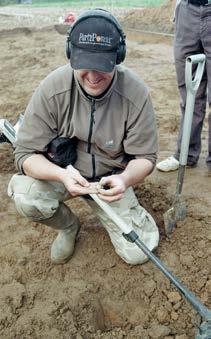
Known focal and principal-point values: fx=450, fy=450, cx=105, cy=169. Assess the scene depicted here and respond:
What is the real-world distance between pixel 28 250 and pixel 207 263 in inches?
44.0

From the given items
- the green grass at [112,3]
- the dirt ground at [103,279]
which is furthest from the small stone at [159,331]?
the green grass at [112,3]

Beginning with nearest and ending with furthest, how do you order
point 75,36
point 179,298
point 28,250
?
point 75,36 → point 179,298 → point 28,250

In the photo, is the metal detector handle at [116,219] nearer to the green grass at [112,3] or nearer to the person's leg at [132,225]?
Answer: the person's leg at [132,225]

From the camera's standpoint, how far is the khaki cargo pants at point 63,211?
8.18 ft

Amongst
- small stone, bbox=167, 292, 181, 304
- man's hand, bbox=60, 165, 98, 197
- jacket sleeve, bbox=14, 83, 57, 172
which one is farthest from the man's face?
small stone, bbox=167, 292, 181, 304

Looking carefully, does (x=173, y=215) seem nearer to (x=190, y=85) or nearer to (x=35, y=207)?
(x=190, y=85)

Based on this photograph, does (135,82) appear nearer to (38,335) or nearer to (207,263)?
(207,263)

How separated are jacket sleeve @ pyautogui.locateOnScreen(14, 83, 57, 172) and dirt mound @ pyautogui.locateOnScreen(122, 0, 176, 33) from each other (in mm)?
7636

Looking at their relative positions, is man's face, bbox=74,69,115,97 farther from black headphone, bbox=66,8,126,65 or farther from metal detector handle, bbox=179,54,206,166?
metal detector handle, bbox=179,54,206,166

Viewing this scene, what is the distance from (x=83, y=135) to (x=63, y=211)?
1.74 ft

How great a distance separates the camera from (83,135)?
2414 millimetres

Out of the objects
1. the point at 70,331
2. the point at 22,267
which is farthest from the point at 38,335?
the point at 22,267

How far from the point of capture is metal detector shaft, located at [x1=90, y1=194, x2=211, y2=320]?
2000 millimetres

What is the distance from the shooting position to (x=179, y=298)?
2477mm
